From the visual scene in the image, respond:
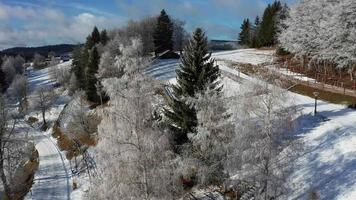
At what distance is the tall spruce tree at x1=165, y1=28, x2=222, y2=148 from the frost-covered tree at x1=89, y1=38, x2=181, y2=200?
13770mm

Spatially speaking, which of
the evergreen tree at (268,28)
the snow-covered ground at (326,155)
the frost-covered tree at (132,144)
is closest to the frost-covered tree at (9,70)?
the evergreen tree at (268,28)

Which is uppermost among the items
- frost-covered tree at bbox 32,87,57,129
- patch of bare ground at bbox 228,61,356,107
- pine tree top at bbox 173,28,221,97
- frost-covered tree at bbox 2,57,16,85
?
pine tree top at bbox 173,28,221,97

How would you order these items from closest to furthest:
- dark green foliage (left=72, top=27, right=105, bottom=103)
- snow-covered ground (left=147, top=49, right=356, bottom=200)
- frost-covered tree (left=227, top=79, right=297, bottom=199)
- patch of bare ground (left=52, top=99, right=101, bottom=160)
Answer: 1. frost-covered tree (left=227, top=79, right=297, bottom=199)
2. snow-covered ground (left=147, top=49, right=356, bottom=200)
3. patch of bare ground (left=52, top=99, right=101, bottom=160)
4. dark green foliage (left=72, top=27, right=105, bottom=103)

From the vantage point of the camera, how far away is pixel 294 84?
2073 inches

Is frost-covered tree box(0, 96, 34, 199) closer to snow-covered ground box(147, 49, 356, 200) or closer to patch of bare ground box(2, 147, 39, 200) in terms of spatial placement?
patch of bare ground box(2, 147, 39, 200)

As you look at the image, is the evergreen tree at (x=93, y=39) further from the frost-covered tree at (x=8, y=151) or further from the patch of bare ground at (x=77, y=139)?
the frost-covered tree at (x=8, y=151)

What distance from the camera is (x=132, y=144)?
21.6 m

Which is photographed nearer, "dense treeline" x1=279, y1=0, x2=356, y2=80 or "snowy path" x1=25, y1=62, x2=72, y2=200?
"snowy path" x1=25, y1=62, x2=72, y2=200

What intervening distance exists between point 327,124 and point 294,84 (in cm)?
1784

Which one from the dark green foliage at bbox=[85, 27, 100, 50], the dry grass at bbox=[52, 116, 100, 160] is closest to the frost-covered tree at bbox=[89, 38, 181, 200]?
the dry grass at bbox=[52, 116, 100, 160]

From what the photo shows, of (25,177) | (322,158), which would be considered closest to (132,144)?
(322,158)

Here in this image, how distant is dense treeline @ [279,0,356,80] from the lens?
171 feet

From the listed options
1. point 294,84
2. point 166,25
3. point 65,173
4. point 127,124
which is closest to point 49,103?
point 166,25

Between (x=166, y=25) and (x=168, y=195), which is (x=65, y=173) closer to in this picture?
(x=168, y=195)
